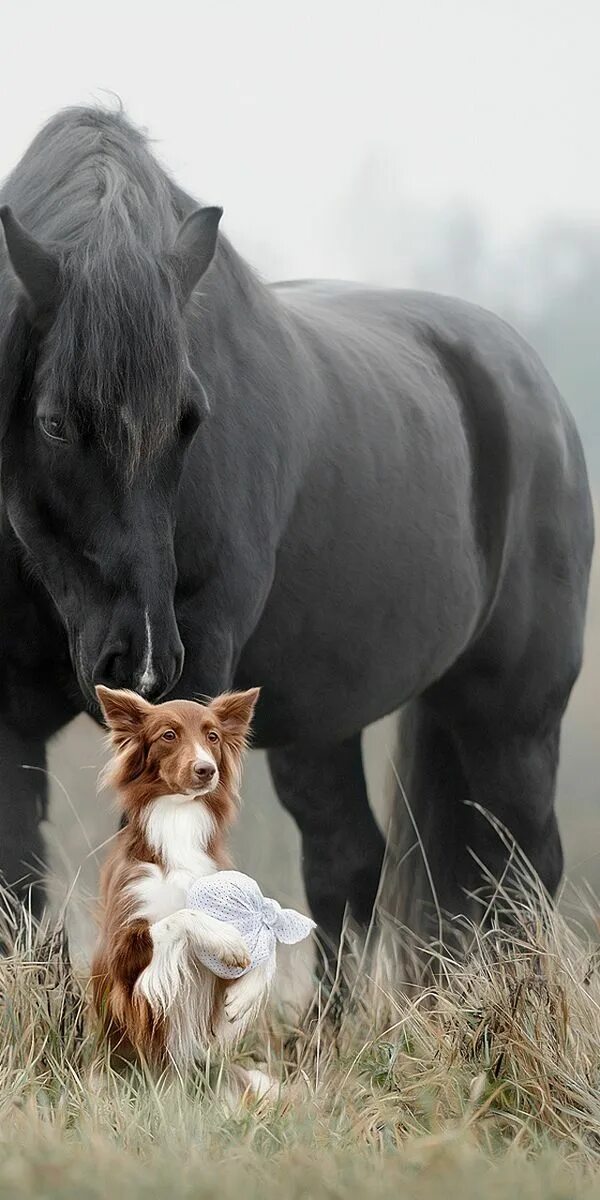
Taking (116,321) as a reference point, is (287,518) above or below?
below

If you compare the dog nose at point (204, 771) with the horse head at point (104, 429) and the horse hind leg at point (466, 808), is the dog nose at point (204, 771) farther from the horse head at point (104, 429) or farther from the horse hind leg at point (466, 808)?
the horse hind leg at point (466, 808)

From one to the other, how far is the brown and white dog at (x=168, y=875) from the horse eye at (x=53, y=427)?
554 mm

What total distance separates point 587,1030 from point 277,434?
128cm

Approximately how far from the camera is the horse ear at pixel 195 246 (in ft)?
8.93

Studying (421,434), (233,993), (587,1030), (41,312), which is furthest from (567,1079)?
(421,434)

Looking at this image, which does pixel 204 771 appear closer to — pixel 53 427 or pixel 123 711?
pixel 123 711

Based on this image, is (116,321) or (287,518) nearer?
(116,321)

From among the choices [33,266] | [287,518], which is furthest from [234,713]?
[287,518]

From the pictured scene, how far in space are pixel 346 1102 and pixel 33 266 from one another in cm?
137

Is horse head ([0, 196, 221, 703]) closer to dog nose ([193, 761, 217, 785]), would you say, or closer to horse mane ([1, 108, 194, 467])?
horse mane ([1, 108, 194, 467])

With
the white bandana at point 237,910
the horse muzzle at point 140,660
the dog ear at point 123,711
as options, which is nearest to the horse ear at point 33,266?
the horse muzzle at point 140,660

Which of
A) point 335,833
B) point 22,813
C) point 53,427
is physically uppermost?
point 53,427

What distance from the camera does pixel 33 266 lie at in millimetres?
2588

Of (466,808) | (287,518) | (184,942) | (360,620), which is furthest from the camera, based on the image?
(466,808)
